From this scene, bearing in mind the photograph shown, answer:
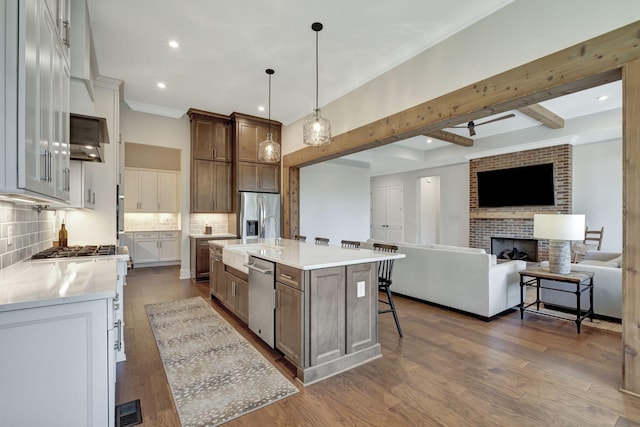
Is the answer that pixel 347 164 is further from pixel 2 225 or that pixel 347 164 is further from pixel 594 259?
pixel 2 225

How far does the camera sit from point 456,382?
2.22 metres

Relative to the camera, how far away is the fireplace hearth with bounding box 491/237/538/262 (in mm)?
6654

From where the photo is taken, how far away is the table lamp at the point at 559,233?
3221mm

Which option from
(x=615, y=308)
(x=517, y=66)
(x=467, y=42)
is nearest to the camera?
(x=517, y=66)

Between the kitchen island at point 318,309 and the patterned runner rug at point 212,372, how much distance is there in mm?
223

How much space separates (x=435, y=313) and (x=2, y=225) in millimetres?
4113

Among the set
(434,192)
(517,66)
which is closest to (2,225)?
(517,66)

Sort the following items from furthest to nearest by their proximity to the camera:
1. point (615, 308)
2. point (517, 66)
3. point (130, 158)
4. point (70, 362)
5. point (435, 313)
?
point (130, 158)
point (435, 313)
point (615, 308)
point (517, 66)
point (70, 362)

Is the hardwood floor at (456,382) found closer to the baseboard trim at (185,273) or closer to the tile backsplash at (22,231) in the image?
the tile backsplash at (22,231)

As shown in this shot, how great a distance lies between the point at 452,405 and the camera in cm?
196

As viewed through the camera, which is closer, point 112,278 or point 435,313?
point 112,278

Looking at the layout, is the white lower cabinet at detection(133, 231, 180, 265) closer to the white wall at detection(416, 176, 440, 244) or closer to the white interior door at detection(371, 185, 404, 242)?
the white interior door at detection(371, 185, 404, 242)

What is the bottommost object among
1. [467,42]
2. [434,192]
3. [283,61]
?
[434,192]

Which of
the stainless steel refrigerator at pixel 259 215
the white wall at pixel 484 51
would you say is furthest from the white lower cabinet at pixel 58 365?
the stainless steel refrigerator at pixel 259 215
